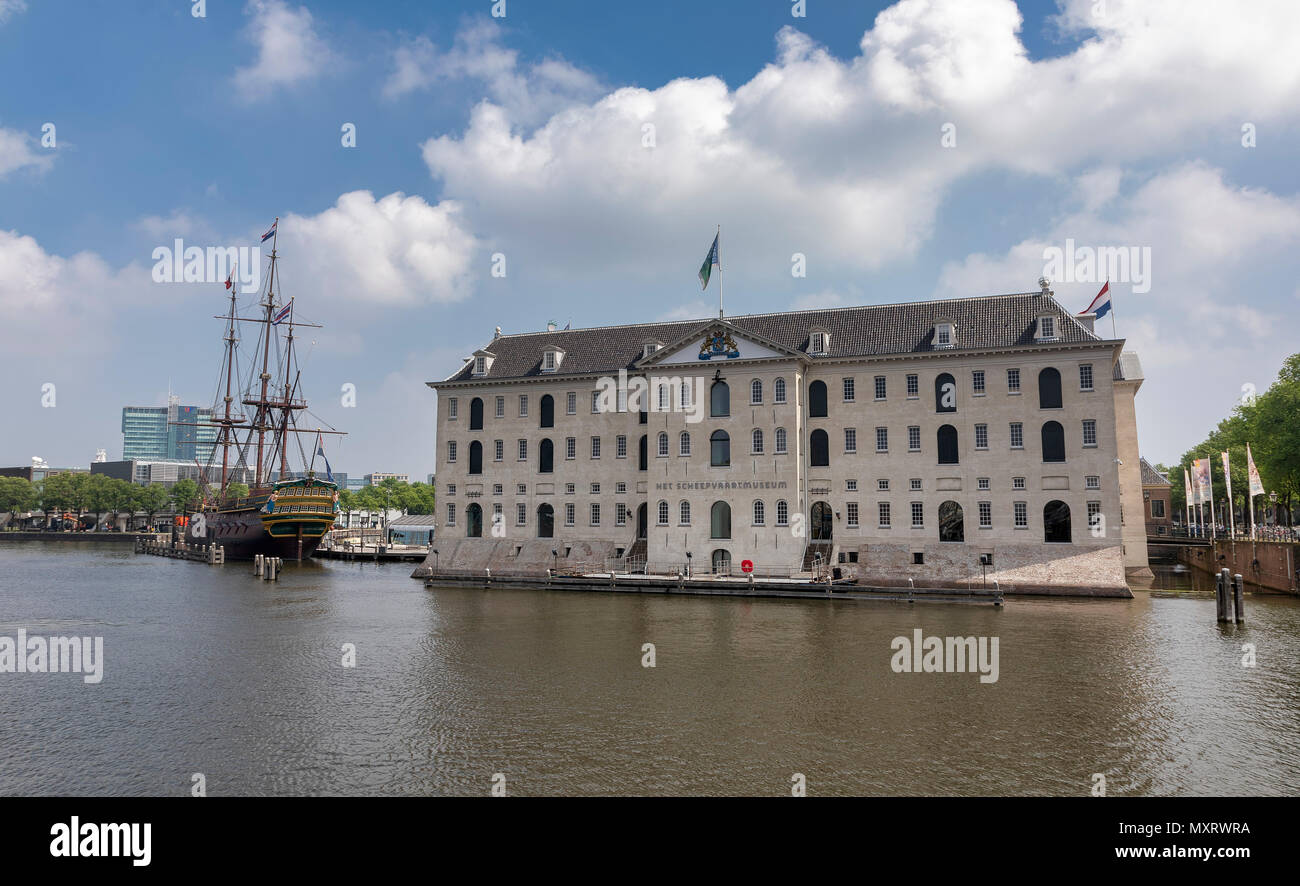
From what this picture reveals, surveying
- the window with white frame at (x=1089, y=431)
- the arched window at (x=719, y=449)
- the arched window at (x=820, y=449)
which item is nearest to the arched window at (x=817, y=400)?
the arched window at (x=820, y=449)

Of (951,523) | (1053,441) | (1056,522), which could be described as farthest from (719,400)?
(1056,522)

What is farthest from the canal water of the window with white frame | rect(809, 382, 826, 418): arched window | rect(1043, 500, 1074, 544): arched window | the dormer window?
the dormer window

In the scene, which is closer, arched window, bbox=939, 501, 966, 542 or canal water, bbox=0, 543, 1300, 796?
canal water, bbox=0, 543, 1300, 796

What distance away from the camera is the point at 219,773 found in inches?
609

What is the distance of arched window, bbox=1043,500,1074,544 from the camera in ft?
148

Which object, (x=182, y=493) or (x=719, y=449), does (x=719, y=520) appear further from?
(x=182, y=493)

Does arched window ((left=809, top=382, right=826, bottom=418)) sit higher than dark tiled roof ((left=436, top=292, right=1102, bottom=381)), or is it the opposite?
dark tiled roof ((left=436, top=292, right=1102, bottom=381))

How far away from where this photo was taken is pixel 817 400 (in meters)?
50.7

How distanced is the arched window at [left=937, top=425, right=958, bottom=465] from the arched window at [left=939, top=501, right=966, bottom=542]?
8.82 ft

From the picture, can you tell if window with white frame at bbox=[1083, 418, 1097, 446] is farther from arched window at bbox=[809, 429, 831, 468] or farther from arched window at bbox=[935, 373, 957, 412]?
arched window at bbox=[809, 429, 831, 468]

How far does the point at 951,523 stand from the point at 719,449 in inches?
614
